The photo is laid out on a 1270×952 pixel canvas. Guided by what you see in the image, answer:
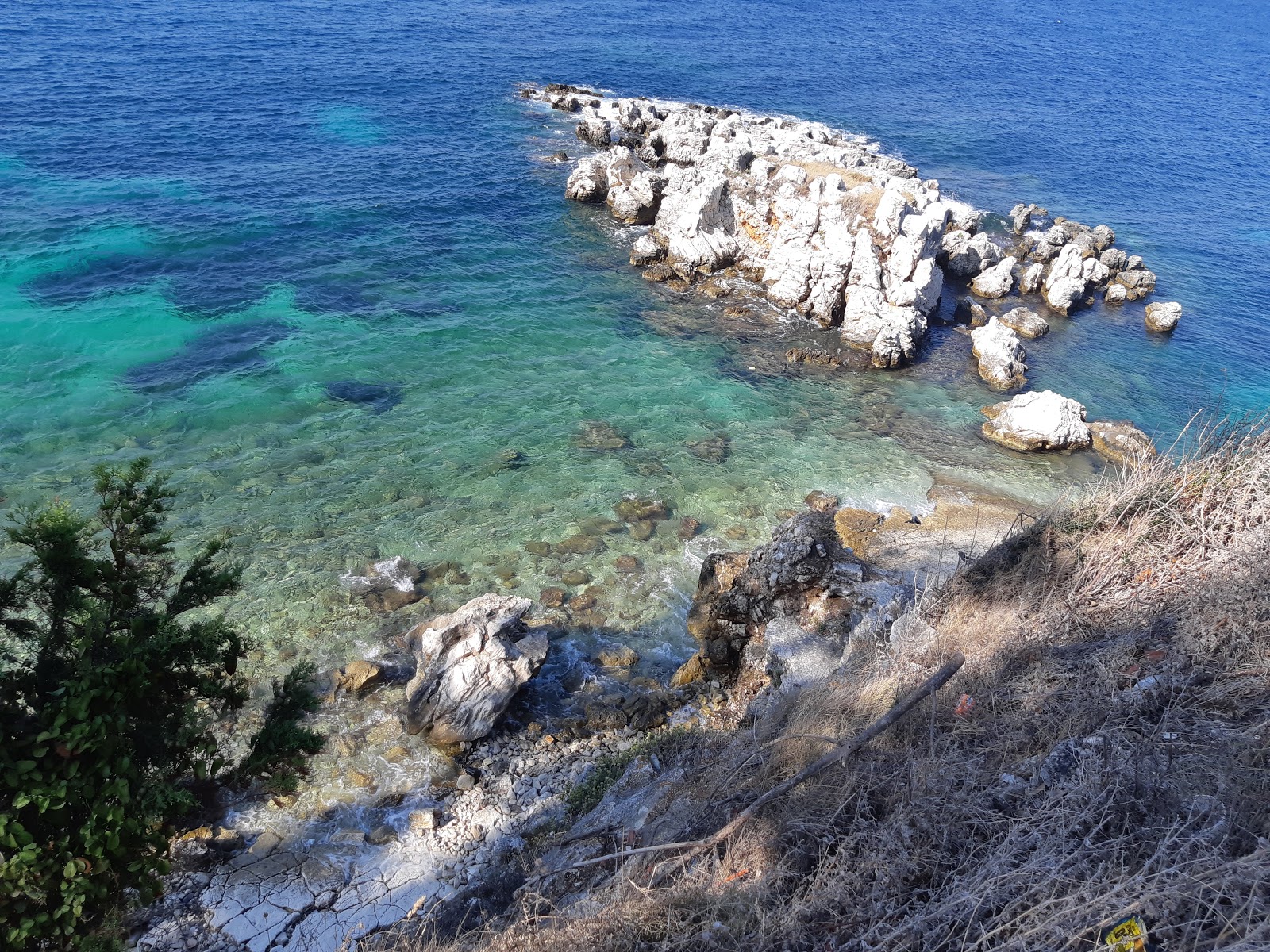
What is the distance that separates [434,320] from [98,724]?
22.5 metres

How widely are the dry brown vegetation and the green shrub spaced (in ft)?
11.8

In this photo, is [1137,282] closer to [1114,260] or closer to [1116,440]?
[1114,260]

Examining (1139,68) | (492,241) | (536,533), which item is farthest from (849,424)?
(1139,68)

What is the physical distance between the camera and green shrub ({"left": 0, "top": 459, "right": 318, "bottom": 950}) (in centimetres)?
727

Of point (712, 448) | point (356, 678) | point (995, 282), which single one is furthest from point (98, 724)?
point (995, 282)

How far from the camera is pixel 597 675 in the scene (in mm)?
15641

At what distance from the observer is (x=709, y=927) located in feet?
22.8

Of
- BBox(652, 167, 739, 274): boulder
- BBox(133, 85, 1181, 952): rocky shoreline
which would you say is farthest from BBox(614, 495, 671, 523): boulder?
BBox(652, 167, 739, 274): boulder

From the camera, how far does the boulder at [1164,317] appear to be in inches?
1285

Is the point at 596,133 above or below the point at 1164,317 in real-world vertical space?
above

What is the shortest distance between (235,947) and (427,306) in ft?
75.1

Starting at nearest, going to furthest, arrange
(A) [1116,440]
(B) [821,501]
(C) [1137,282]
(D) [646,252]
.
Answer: (B) [821,501] < (A) [1116,440] < (D) [646,252] < (C) [1137,282]

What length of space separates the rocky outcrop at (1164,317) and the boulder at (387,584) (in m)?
32.2

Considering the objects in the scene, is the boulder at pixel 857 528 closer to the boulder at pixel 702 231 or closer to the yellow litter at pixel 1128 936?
the yellow litter at pixel 1128 936
